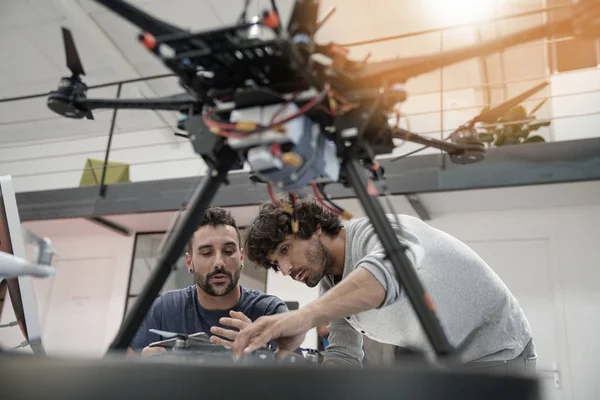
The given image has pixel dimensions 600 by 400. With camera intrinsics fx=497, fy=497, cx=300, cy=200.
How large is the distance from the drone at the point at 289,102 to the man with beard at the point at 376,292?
0.16 meters

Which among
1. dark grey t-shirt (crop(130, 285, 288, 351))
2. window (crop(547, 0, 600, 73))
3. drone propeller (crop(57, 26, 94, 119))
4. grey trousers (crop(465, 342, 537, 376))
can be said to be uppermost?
window (crop(547, 0, 600, 73))

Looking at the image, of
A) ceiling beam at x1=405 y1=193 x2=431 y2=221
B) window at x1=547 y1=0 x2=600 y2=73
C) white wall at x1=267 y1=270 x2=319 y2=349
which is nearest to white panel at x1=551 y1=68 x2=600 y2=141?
window at x1=547 y1=0 x2=600 y2=73

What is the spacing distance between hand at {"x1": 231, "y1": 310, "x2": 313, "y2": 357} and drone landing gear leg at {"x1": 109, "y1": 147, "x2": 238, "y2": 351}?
20cm

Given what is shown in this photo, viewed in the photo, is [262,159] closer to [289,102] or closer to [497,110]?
[289,102]

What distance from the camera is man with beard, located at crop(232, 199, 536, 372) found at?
0.77 m

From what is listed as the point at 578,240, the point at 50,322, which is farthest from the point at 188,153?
the point at 578,240

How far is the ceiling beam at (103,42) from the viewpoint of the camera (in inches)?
172

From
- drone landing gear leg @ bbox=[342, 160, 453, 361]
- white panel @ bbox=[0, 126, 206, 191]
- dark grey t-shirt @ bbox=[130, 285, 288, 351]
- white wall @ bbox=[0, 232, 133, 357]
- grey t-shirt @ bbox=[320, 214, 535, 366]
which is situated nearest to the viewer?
drone landing gear leg @ bbox=[342, 160, 453, 361]

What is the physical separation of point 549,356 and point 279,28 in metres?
3.81

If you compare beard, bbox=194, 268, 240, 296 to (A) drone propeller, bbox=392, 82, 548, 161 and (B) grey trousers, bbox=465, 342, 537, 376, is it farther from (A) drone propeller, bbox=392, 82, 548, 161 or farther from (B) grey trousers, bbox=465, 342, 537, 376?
(A) drone propeller, bbox=392, 82, 548, 161

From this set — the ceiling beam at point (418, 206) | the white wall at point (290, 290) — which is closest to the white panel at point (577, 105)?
the ceiling beam at point (418, 206)

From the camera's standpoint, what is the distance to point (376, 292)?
0.77 m

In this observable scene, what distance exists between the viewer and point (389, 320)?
1.20 metres

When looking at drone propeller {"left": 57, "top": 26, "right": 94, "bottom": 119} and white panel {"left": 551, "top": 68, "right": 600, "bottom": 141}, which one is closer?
drone propeller {"left": 57, "top": 26, "right": 94, "bottom": 119}
